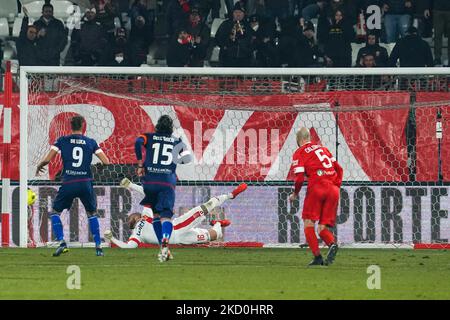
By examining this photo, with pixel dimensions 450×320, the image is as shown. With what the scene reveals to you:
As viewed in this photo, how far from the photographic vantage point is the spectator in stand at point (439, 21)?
22.9 meters

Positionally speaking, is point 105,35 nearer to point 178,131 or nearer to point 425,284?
point 178,131

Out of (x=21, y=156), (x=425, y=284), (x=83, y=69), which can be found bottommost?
(x=425, y=284)

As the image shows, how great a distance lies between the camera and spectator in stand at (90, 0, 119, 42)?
73.9 ft

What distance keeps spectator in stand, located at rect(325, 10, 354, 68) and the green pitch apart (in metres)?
4.61

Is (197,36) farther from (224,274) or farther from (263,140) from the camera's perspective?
(224,274)

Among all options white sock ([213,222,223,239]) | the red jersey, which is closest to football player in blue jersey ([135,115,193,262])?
the red jersey

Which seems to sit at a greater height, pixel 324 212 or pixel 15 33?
pixel 15 33

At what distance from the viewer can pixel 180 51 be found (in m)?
22.0

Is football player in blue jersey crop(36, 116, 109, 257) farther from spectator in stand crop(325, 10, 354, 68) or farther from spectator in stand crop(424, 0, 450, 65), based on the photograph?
spectator in stand crop(424, 0, 450, 65)

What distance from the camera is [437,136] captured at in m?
18.7

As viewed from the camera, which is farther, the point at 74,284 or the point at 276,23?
the point at 276,23

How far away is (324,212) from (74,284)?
3791mm

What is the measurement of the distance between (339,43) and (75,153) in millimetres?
7094
